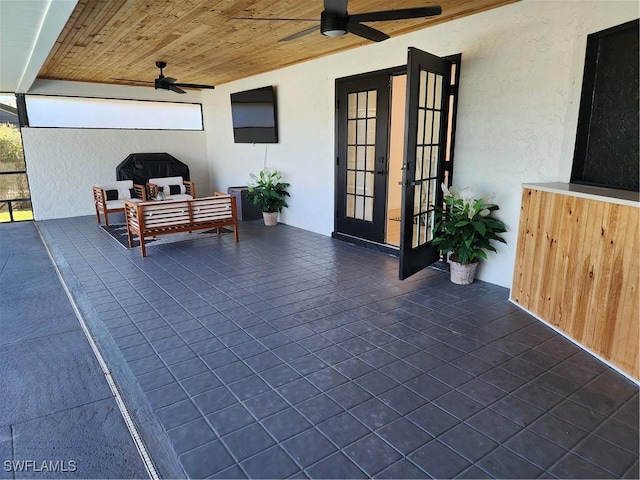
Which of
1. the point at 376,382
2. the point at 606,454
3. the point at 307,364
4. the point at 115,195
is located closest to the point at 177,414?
the point at 307,364

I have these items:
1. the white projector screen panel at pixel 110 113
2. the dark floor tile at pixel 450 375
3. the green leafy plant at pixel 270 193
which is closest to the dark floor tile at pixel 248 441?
the dark floor tile at pixel 450 375

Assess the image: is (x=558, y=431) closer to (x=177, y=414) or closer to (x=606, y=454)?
(x=606, y=454)

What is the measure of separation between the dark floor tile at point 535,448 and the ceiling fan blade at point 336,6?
9.08 ft

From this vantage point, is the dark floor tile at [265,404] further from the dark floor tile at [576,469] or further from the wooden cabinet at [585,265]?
the wooden cabinet at [585,265]

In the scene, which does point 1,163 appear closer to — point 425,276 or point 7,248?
point 7,248

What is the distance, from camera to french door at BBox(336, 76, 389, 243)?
4871 mm

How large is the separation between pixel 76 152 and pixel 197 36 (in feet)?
14.5

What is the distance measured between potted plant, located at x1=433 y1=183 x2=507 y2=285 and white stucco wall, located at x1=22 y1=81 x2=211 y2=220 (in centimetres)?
646

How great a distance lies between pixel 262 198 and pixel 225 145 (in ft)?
7.32

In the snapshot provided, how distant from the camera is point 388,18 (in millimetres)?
2922

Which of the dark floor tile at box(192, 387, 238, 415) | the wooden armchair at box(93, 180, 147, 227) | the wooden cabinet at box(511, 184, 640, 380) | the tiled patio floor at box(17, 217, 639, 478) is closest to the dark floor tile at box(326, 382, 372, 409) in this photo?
the tiled patio floor at box(17, 217, 639, 478)

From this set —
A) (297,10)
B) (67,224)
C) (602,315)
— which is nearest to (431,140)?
(297,10)

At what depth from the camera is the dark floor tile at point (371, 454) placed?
171cm

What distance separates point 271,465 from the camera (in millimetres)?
1722
